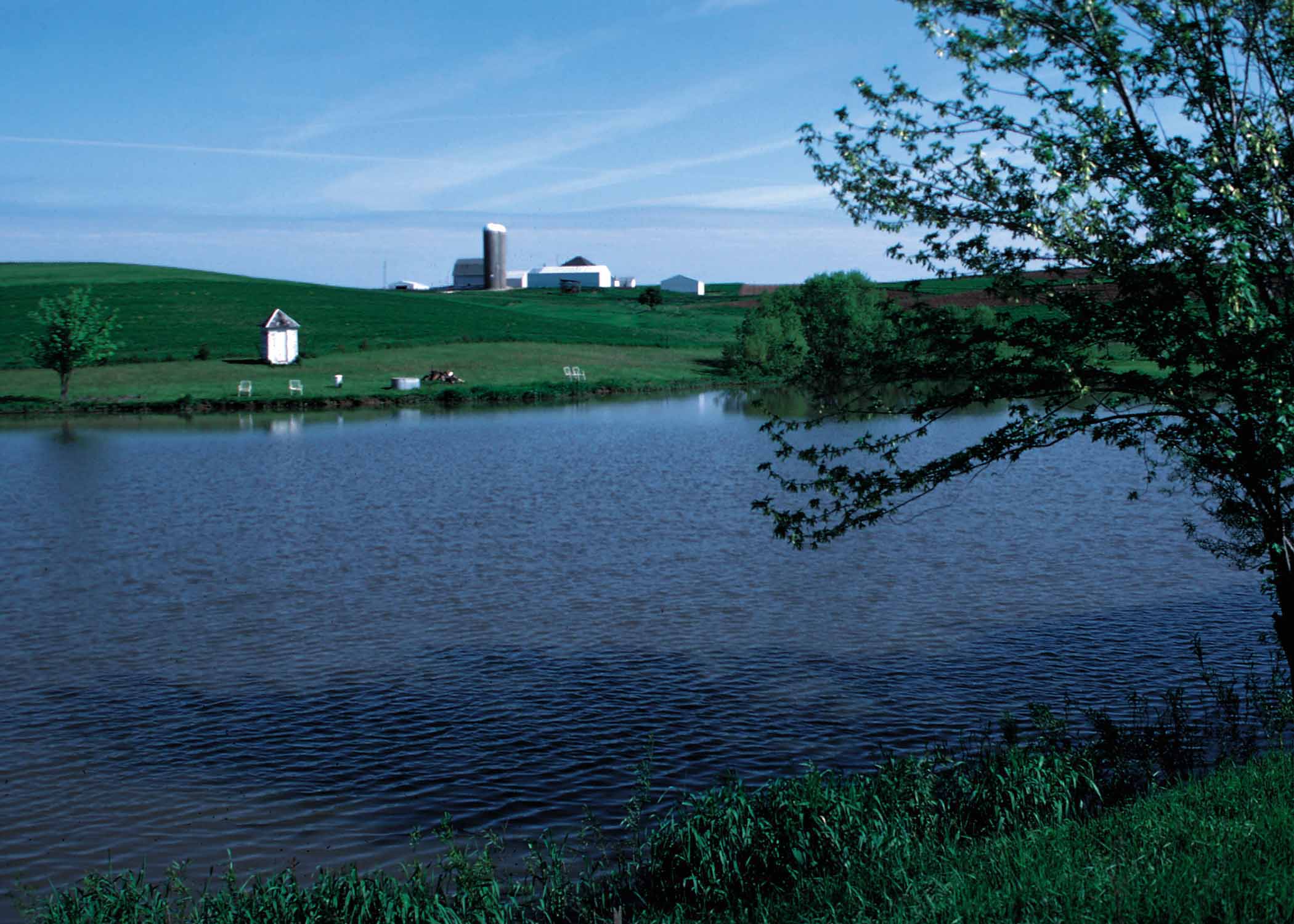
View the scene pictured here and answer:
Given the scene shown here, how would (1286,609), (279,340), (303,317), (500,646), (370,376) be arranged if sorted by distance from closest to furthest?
(1286,609), (500,646), (370,376), (279,340), (303,317)

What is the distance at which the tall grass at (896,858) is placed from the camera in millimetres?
8438

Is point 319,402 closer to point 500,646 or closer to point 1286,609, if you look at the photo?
point 500,646

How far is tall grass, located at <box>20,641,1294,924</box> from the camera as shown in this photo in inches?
332

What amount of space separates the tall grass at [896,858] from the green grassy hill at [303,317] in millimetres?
92137

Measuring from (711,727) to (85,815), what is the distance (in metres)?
7.69

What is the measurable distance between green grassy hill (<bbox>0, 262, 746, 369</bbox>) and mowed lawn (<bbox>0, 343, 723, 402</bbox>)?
4766 mm

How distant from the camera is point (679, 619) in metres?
21.9

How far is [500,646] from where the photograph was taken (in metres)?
20.3

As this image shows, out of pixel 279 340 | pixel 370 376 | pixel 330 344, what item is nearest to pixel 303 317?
pixel 330 344

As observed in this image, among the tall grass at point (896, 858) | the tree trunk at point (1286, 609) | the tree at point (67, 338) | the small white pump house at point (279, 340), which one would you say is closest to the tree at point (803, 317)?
the small white pump house at point (279, 340)

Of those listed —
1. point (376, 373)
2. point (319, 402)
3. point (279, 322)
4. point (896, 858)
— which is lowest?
point (896, 858)

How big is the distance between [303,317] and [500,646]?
112m

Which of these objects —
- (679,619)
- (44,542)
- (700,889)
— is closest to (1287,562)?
(700,889)

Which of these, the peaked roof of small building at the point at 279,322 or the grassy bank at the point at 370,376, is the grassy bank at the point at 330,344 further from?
the peaked roof of small building at the point at 279,322
